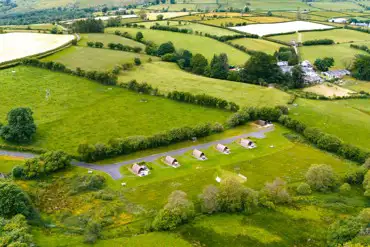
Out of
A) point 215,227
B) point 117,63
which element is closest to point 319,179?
point 215,227

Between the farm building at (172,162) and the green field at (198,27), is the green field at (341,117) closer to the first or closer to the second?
the farm building at (172,162)

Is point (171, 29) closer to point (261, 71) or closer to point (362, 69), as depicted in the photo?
point (261, 71)

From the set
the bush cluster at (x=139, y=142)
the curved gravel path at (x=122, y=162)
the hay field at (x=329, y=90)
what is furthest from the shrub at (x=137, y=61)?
the curved gravel path at (x=122, y=162)

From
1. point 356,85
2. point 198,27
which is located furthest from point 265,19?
point 356,85

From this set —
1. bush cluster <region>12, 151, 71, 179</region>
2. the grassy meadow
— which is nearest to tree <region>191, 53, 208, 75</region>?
the grassy meadow

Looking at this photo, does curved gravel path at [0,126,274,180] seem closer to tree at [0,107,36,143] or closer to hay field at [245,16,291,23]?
tree at [0,107,36,143]

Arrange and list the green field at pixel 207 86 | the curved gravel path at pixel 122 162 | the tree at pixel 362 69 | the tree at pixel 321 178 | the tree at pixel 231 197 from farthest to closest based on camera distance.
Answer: the tree at pixel 362 69 → the green field at pixel 207 86 → the curved gravel path at pixel 122 162 → the tree at pixel 321 178 → the tree at pixel 231 197
